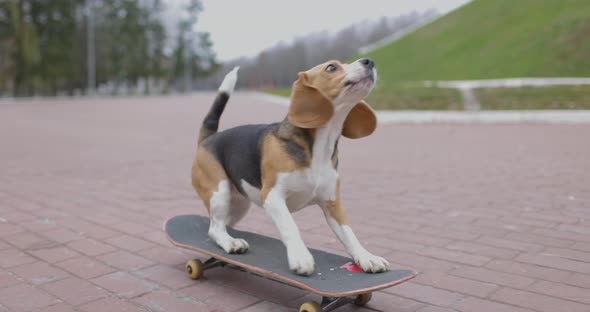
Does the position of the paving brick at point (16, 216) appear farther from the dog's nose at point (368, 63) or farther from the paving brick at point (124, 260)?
the dog's nose at point (368, 63)

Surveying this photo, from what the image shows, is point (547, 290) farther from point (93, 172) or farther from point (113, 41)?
point (113, 41)

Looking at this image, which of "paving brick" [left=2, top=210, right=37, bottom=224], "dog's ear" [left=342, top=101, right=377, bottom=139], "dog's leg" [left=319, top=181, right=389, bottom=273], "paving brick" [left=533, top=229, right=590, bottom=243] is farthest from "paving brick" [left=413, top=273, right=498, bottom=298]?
"paving brick" [left=2, top=210, right=37, bottom=224]

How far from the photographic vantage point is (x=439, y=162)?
26.4 ft

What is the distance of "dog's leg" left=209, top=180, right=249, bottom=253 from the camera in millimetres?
2904

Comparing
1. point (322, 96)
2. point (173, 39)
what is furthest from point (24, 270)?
point (173, 39)

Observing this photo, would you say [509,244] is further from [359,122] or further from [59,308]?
[59,308]

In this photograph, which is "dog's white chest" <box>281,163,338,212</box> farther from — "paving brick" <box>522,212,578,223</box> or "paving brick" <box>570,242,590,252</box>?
"paving brick" <box>522,212,578,223</box>

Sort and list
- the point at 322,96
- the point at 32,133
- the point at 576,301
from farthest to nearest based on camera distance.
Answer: the point at 32,133 < the point at 576,301 < the point at 322,96

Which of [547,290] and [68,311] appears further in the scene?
[547,290]

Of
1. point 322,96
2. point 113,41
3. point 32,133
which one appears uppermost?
point 113,41

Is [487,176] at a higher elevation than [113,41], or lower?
lower

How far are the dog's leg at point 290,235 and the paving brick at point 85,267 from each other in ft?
4.10

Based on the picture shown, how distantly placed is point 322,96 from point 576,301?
5.64ft

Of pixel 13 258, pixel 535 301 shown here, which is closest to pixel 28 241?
pixel 13 258
